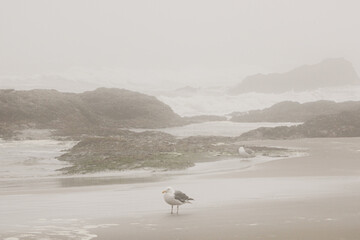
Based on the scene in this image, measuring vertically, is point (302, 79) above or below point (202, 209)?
above

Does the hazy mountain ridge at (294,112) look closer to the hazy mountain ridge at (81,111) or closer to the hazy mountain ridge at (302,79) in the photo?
the hazy mountain ridge at (81,111)

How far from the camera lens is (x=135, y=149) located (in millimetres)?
20109

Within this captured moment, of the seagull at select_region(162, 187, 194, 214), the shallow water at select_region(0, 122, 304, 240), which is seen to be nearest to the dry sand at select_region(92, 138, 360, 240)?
the seagull at select_region(162, 187, 194, 214)

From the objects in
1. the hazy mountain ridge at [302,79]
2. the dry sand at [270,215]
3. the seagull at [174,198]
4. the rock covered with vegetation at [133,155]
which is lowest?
the dry sand at [270,215]

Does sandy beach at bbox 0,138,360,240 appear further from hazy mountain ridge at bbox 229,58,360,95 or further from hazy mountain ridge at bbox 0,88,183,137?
hazy mountain ridge at bbox 229,58,360,95

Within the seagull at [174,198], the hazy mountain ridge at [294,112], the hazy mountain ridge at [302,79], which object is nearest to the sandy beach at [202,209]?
the seagull at [174,198]

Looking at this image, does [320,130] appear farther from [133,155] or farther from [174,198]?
[174,198]

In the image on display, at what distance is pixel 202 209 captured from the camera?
28.4 feet

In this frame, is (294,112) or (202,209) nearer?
(202,209)

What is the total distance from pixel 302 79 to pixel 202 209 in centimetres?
9811

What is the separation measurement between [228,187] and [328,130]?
19.3 meters

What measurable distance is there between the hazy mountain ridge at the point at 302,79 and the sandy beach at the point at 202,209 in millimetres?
78821

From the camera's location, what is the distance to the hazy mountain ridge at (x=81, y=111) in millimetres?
31938

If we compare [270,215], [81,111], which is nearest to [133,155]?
[270,215]
